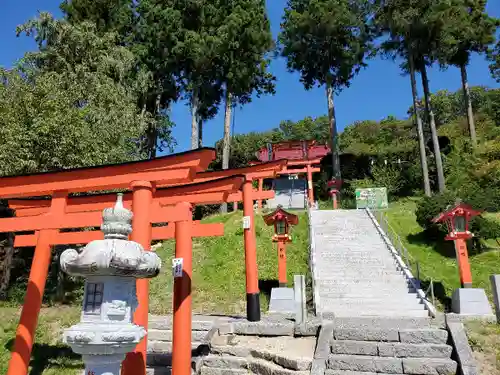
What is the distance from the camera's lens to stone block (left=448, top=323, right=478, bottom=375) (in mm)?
5957

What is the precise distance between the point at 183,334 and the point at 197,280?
7.19 metres

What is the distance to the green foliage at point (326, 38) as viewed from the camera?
2477 cm

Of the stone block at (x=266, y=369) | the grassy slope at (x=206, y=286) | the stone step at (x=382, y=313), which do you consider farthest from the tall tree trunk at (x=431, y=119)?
the stone block at (x=266, y=369)

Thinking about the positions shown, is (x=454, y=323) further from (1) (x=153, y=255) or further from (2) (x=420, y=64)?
(2) (x=420, y=64)

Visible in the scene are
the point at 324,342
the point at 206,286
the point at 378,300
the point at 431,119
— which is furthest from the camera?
the point at 431,119

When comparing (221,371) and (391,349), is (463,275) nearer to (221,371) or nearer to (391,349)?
(391,349)

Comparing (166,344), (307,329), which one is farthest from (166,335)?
(307,329)

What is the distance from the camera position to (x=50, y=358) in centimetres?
810

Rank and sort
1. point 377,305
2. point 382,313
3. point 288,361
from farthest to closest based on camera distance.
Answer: point 377,305 < point 382,313 < point 288,361

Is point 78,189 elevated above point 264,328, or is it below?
above

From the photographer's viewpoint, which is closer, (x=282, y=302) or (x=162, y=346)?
(x=162, y=346)

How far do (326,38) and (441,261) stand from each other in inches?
661

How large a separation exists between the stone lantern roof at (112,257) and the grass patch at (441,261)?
9085 mm

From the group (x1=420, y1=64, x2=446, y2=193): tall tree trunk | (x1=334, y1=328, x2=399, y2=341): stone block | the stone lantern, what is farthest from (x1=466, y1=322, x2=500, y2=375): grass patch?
(x1=420, y1=64, x2=446, y2=193): tall tree trunk
